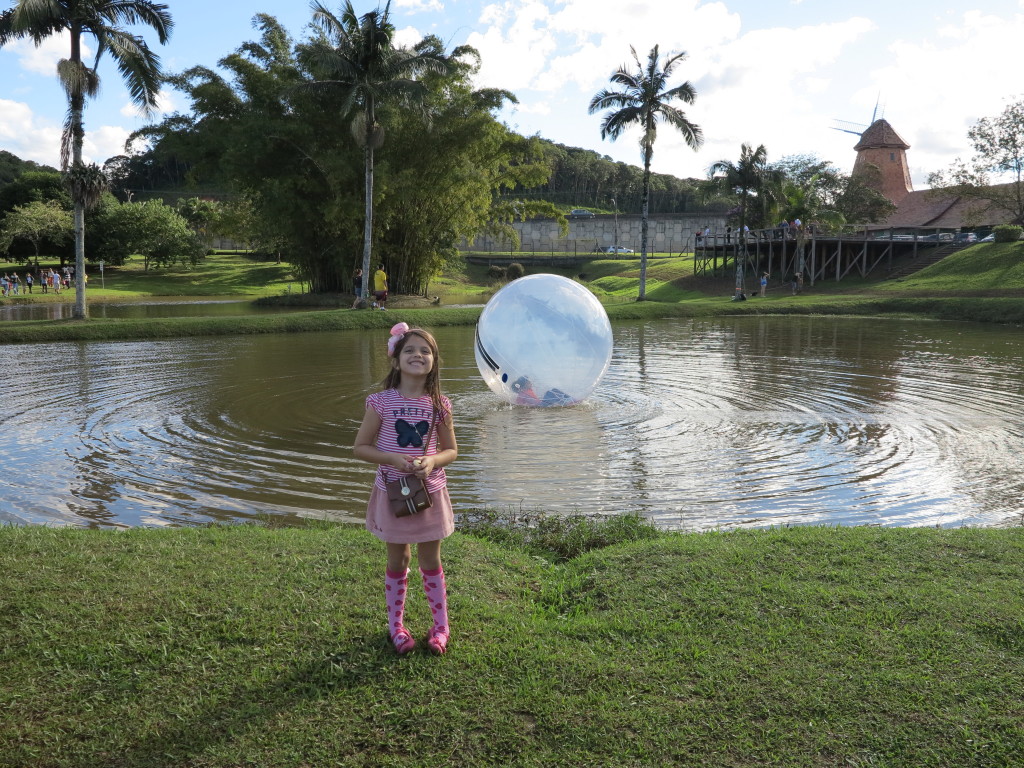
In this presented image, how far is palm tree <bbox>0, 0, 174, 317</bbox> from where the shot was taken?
23.7 meters

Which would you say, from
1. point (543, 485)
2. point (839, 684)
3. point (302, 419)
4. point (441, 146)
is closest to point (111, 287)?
point (441, 146)

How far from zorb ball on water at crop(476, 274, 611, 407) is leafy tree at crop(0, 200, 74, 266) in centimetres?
5873

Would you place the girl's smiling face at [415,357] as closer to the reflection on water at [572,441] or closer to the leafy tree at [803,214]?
the reflection on water at [572,441]

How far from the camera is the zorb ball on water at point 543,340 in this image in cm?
1020

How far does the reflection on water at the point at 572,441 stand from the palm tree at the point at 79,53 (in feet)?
33.2

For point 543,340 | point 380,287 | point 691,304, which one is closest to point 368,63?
point 380,287

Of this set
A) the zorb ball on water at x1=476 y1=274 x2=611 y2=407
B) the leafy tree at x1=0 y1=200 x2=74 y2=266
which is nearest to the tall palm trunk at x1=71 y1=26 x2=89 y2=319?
the zorb ball on water at x1=476 y1=274 x2=611 y2=407

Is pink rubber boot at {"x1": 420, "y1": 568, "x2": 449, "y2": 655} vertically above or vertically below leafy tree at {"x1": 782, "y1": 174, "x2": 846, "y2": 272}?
below

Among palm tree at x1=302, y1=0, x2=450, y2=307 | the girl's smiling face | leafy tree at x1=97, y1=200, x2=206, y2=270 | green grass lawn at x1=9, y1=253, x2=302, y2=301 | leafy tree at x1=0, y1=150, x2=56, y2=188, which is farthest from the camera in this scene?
leafy tree at x1=0, y1=150, x2=56, y2=188

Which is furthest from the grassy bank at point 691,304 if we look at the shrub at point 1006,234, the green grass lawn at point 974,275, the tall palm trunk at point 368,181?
the tall palm trunk at point 368,181

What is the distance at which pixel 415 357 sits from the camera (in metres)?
4.28

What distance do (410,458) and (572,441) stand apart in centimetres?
542

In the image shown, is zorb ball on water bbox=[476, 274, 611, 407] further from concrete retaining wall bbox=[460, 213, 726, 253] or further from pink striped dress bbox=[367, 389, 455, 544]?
concrete retaining wall bbox=[460, 213, 726, 253]

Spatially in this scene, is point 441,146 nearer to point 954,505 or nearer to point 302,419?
point 302,419
